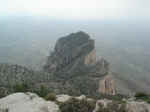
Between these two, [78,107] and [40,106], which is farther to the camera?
[40,106]

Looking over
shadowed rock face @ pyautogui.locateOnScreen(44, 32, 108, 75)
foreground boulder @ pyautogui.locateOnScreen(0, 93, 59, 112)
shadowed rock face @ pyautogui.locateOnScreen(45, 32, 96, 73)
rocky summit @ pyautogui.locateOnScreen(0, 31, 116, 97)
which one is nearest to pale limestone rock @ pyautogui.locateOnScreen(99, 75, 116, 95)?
Answer: rocky summit @ pyautogui.locateOnScreen(0, 31, 116, 97)

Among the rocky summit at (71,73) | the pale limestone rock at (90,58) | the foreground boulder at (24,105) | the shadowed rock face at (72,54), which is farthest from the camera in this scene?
the shadowed rock face at (72,54)

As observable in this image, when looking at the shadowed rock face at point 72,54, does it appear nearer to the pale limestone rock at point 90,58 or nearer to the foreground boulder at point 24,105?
the pale limestone rock at point 90,58

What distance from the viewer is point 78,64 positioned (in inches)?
2272

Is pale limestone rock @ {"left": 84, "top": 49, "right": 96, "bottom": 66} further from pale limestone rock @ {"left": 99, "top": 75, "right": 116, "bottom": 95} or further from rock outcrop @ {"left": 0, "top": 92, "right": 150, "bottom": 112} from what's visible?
rock outcrop @ {"left": 0, "top": 92, "right": 150, "bottom": 112}

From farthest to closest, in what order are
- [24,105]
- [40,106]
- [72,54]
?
1. [72,54]
2. [24,105]
3. [40,106]

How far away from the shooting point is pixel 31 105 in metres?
14.6

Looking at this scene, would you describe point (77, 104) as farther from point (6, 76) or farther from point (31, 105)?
point (6, 76)

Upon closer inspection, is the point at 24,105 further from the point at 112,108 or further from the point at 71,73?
the point at 71,73

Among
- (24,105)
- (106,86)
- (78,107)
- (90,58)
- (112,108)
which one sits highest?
(78,107)

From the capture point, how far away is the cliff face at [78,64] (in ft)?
155

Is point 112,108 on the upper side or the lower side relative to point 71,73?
upper

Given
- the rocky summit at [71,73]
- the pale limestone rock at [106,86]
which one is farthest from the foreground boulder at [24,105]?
the pale limestone rock at [106,86]

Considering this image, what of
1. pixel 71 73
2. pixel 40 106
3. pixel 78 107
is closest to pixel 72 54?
pixel 71 73
